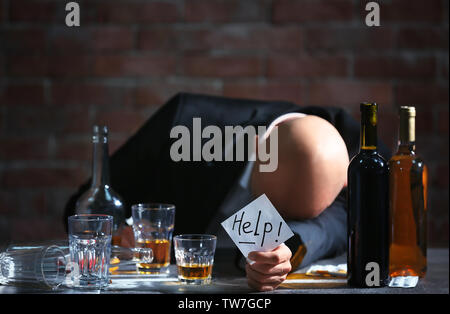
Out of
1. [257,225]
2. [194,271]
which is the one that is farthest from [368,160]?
[194,271]

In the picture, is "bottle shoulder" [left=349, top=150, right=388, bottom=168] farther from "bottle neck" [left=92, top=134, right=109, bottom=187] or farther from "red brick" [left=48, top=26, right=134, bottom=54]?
"red brick" [left=48, top=26, right=134, bottom=54]

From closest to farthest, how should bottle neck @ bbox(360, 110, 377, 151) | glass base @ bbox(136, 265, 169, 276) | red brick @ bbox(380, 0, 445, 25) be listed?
bottle neck @ bbox(360, 110, 377, 151), glass base @ bbox(136, 265, 169, 276), red brick @ bbox(380, 0, 445, 25)

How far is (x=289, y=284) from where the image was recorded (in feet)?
3.06

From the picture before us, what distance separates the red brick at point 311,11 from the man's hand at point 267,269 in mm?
1393

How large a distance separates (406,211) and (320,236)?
16cm

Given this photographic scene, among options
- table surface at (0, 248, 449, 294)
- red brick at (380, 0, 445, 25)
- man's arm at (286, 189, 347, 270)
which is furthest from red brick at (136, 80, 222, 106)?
table surface at (0, 248, 449, 294)

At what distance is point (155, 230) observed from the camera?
1.02 m

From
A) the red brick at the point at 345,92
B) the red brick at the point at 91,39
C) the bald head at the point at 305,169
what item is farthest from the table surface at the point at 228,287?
the red brick at the point at 91,39

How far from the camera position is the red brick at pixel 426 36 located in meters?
2.14

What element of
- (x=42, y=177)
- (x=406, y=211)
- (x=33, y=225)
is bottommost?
(x=33, y=225)

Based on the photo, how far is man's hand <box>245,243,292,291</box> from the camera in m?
0.88

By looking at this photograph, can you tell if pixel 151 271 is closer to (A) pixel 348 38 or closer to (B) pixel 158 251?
(B) pixel 158 251

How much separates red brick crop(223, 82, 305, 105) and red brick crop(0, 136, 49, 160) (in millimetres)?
640

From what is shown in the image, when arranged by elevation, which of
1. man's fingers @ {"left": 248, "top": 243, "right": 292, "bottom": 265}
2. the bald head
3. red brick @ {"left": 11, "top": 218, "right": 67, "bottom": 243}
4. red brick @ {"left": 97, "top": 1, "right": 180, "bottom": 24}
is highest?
red brick @ {"left": 97, "top": 1, "right": 180, "bottom": 24}
